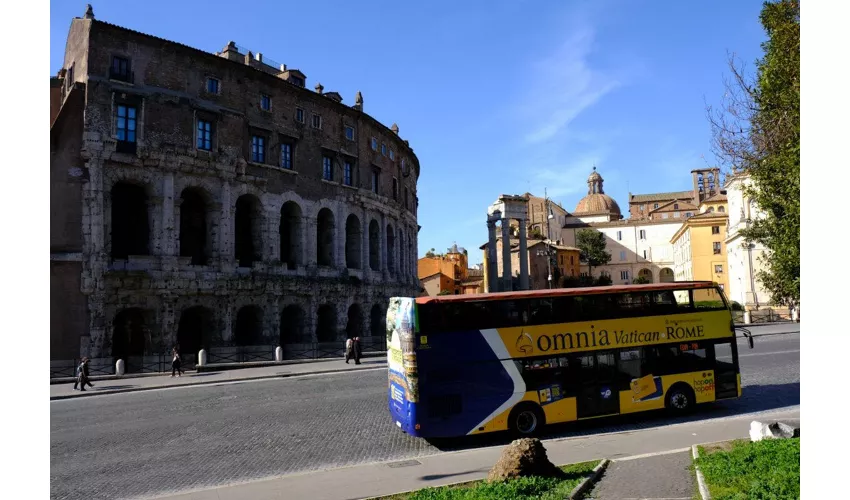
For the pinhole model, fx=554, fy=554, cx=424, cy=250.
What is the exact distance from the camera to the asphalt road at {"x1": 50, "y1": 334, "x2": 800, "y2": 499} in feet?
31.5

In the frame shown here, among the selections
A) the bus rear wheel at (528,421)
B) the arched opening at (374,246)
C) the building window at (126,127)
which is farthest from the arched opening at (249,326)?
the bus rear wheel at (528,421)

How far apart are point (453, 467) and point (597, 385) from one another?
179 inches

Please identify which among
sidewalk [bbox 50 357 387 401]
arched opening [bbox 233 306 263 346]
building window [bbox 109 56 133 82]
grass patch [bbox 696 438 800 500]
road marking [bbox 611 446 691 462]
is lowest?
sidewalk [bbox 50 357 387 401]

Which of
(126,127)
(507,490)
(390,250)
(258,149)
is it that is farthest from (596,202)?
(507,490)

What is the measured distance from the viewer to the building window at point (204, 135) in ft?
97.7

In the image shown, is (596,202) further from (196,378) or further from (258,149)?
(196,378)

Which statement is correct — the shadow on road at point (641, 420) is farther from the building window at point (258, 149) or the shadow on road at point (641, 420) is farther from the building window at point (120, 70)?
the building window at point (120, 70)

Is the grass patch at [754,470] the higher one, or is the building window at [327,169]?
the building window at [327,169]

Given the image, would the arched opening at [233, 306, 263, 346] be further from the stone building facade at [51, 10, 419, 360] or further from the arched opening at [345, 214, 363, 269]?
the arched opening at [345, 214, 363, 269]

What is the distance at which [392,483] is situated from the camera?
8484 mm

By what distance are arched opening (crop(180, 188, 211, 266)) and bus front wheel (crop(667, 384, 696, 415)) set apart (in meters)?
25.2

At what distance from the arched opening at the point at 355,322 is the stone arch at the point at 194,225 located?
10.8 meters

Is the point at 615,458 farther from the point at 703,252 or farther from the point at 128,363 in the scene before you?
the point at 703,252

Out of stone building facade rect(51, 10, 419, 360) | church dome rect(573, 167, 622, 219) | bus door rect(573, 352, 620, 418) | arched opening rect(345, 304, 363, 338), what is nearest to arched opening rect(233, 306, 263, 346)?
stone building facade rect(51, 10, 419, 360)
